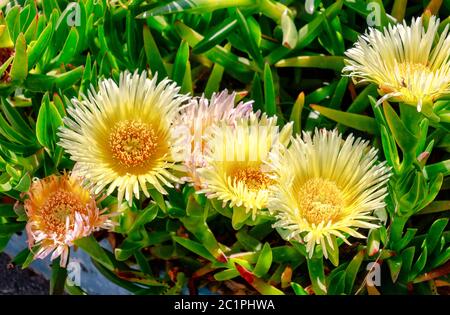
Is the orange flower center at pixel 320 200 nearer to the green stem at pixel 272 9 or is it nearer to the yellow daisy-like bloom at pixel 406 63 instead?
the yellow daisy-like bloom at pixel 406 63

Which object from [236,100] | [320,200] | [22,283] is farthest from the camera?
[22,283]

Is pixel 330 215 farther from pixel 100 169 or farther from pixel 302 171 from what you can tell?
pixel 100 169

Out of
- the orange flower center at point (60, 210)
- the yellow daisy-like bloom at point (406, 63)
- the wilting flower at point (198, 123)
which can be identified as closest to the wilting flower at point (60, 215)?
the orange flower center at point (60, 210)

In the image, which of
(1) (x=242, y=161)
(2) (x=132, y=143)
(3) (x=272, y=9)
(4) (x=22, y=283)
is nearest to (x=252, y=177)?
(1) (x=242, y=161)

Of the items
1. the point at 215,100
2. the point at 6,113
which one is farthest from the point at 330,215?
the point at 6,113

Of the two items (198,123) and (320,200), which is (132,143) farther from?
(320,200)
